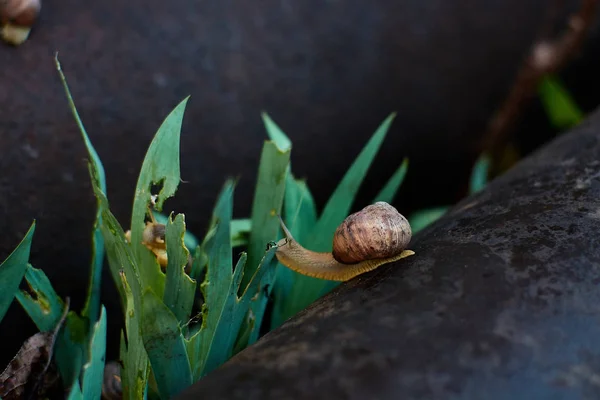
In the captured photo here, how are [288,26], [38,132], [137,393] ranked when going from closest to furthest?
1. [137,393]
2. [38,132]
3. [288,26]

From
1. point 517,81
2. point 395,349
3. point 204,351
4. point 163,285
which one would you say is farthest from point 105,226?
point 517,81

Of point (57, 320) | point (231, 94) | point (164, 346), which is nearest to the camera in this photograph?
point (164, 346)

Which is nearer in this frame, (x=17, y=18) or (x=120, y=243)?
(x=120, y=243)

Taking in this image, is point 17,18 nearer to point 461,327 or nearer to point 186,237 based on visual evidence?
point 186,237

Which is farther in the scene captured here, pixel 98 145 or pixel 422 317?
pixel 98 145

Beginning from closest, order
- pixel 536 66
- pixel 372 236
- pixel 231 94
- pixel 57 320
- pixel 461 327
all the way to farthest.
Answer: pixel 461 327, pixel 372 236, pixel 57 320, pixel 231 94, pixel 536 66

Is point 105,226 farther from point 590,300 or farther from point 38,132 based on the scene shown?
point 590,300

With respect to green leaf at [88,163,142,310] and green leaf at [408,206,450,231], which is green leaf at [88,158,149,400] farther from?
green leaf at [408,206,450,231]

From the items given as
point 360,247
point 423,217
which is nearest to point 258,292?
point 360,247
